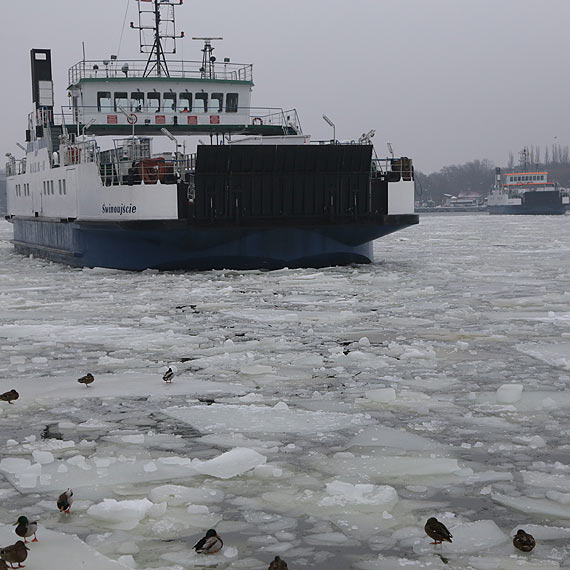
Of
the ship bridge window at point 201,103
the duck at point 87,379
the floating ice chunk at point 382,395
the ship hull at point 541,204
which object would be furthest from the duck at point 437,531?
the ship hull at point 541,204

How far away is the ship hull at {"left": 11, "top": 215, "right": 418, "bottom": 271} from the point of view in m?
18.0

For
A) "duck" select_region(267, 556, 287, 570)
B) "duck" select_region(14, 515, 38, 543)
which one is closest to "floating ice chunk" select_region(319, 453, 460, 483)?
"duck" select_region(267, 556, 287, 570)

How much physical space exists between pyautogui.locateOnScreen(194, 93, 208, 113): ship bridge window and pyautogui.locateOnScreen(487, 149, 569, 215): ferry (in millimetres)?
88196

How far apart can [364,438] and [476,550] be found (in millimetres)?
1719

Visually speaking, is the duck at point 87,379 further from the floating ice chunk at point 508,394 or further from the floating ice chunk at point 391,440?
the floating ice chunk at point 508,394

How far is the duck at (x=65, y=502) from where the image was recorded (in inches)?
161

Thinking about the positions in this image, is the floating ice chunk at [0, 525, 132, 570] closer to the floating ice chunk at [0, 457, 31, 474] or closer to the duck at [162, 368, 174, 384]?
the floating ice chunk at [0, 457, 31, 474]

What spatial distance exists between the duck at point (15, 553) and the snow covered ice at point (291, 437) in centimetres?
14

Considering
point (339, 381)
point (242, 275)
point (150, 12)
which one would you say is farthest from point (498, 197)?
point (339, 381)

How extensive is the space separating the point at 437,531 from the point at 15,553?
1714 mm

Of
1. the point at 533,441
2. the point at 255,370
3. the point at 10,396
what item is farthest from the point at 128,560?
the point at 255,370

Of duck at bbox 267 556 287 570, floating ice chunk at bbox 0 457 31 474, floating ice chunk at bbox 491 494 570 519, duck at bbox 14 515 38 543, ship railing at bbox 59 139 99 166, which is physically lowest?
floating ice chunk at bbox 491 494 570 519

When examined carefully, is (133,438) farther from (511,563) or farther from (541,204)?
(541,204)

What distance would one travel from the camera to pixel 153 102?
23203 mm
